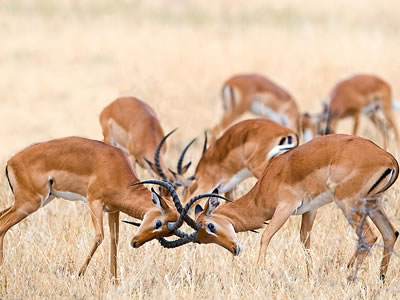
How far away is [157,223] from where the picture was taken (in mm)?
5207

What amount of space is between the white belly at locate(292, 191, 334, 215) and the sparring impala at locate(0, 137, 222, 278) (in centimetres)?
94

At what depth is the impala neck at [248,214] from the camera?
5.79 metres

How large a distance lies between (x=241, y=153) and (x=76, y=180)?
1872 mm

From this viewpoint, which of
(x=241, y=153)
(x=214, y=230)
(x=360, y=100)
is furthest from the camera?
(x=360, y=100)

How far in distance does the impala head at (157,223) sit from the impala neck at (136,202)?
6.8 inches

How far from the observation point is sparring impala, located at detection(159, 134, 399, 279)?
212 inches

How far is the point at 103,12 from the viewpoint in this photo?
19.6m

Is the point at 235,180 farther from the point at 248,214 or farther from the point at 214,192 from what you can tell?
the point at 214,192

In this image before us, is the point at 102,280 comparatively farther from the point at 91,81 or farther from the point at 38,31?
the point at 38,31

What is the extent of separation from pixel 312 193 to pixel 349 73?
988 cm

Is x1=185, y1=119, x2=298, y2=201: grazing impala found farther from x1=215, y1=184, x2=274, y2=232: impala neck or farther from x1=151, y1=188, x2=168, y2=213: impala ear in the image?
x1=151, y1=188, x2=168, y2=213: impala ear

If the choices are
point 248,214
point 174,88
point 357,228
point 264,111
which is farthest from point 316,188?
point 174,88

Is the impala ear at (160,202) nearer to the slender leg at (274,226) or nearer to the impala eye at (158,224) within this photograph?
the impala eye at (158,224)

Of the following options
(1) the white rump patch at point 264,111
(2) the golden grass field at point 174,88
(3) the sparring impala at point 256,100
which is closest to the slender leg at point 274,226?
(2) the golden grass field at point 174,88
